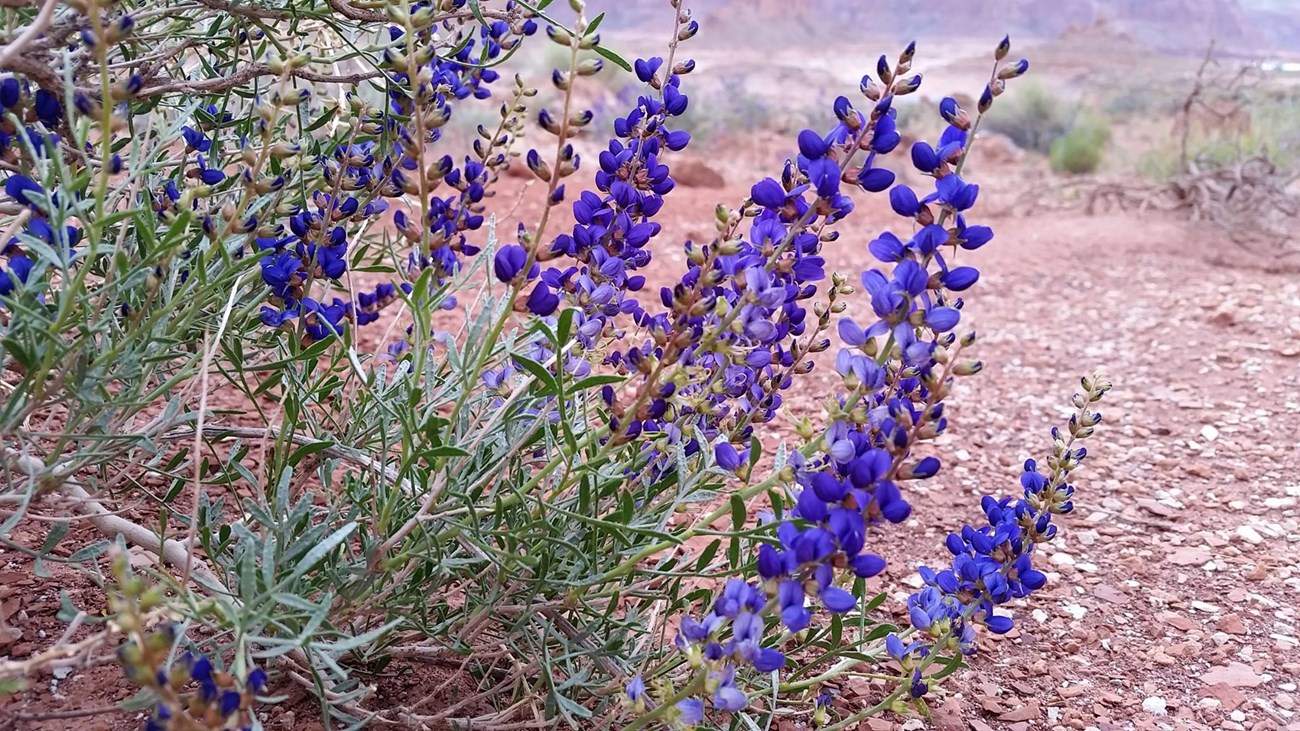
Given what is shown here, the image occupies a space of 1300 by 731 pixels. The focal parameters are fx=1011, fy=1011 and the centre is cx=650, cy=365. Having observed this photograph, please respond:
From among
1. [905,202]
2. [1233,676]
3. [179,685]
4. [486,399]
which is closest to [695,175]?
[1233,676]

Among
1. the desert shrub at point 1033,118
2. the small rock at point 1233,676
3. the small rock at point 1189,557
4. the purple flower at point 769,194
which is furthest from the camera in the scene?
the desert shrub at point 1033,118

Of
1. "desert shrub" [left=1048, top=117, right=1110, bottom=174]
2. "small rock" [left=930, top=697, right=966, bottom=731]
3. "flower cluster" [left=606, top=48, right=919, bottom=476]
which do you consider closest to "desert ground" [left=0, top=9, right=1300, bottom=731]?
"small rock" [left=930, top=697, right=966, bottom=731]

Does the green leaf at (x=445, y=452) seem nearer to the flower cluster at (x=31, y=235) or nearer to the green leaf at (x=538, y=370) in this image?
the green leaf at (x=538, y=370)

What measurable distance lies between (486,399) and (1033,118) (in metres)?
14.6

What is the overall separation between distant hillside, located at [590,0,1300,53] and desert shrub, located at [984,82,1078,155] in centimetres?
3331

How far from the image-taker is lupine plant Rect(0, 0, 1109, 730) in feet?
3.79

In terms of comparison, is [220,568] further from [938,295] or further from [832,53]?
[832,53]

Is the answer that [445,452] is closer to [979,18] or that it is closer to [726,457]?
[726,457]

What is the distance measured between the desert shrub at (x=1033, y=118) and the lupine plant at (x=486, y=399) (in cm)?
1336

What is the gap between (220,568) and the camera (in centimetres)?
142

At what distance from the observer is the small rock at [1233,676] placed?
1986mm

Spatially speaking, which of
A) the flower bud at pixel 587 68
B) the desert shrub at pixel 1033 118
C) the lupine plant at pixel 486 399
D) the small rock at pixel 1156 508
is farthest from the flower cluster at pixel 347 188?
the desert shrub at pixel 1033 118

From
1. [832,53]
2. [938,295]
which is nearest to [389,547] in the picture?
[938,295]

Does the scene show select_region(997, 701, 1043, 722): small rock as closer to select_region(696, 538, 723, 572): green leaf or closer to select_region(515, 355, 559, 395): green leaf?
select_region(696, 538, 723, 572): green leaf
